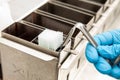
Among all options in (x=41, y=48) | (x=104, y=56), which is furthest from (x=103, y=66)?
(x=41, y=48)

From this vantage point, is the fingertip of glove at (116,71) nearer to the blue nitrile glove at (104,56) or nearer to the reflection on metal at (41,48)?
the blue nitrile glove at (104,56)

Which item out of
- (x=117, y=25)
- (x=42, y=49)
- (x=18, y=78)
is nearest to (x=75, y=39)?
(x=42, y=49)

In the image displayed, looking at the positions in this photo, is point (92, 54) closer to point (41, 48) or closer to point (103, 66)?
point (103, 66)

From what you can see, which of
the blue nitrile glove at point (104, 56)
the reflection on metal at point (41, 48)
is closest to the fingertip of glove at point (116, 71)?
the blue nitrile glove at point (104, 56)

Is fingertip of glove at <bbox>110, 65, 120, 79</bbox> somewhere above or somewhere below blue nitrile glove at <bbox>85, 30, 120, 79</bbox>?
below

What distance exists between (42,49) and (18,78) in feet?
0.54

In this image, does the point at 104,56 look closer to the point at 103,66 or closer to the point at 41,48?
the point at 103,66

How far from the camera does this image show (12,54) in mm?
831

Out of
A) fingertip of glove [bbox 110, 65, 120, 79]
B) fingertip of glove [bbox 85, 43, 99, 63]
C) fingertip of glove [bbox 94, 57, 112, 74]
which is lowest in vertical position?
fingertip of glove [bbox 110, 65, 120, 79]

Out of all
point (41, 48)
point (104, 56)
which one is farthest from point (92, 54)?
point (41, 48)

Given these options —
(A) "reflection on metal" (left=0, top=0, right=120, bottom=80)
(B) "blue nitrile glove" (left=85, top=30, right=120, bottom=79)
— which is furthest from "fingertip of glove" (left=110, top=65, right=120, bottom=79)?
(A) "reflection on metal" (left=0, top=0, right=120, bottom=80)

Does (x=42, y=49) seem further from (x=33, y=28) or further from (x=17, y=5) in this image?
(x=17, y=5)

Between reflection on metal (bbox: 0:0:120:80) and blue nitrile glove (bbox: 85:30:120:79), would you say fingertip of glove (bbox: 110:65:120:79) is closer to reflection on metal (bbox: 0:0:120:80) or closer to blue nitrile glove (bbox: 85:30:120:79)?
blue nitrile glove (bbox: 85:30:120:79)

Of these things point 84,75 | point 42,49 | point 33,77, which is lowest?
point 84,75
